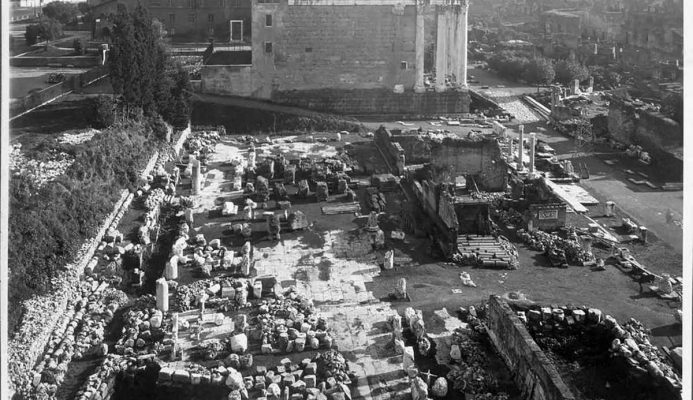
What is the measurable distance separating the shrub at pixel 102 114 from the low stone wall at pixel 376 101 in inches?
532

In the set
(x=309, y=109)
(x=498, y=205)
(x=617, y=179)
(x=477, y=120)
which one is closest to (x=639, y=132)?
(x=617, y=179)

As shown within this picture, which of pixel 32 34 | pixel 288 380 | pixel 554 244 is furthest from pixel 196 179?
pixel 32 34

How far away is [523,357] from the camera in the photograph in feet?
61.1

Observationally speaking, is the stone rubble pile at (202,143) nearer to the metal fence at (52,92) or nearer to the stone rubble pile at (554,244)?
the metal fence at (52,92)

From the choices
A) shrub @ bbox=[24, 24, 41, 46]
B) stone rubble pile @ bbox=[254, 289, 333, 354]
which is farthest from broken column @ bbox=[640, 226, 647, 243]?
shrub @ bbox=[24, 24, 41, 46]

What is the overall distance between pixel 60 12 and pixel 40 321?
5445 cm

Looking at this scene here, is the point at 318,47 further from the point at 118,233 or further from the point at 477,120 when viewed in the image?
the point at 118,233

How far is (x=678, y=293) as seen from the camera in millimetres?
24344

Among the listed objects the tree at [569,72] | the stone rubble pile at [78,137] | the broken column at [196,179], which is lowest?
the broken column at [196,179]

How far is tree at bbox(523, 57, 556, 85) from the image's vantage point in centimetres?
5866

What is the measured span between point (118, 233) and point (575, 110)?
28.5 m

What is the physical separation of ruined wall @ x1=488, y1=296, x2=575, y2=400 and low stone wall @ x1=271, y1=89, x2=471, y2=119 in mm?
29072

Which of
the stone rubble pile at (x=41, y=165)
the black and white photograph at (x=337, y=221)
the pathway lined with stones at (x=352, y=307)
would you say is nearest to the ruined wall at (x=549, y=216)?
the black and white photograph at (x=337, y=221)

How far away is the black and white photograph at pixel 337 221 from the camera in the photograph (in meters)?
19.4
